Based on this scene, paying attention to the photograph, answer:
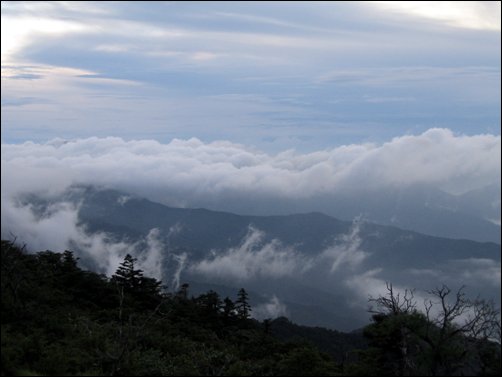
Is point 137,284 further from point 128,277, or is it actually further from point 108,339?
point 108,339

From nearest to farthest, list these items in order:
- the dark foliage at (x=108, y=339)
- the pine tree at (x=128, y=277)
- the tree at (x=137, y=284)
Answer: the dark foliage at (x=108, y=339), the tree at (x=137, y=284), the pine tree at (x=128, y=277)

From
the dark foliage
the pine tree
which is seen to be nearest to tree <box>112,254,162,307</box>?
the pine tree

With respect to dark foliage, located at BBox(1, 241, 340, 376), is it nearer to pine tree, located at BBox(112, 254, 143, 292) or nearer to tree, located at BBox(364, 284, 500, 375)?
pine tree, located at BBox(112, 254, 143, 292)

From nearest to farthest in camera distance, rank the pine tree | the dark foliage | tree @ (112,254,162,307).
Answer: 1. the dark foliage
2. tree @ (112,254,162,307)
3. the pine tree

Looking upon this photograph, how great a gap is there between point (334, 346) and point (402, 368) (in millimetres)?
93608

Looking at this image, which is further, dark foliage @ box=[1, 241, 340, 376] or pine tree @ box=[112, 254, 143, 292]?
pine tree @ box=[112, 254, 143, 292]

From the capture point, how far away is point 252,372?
2542cm

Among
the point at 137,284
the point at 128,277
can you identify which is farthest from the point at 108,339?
the point at 128,277

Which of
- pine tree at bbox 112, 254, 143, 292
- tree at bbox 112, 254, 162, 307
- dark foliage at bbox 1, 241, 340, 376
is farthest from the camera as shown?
pine tree at bbox 112, 254, 143, 292

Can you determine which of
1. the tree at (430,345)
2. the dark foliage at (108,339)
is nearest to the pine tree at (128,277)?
the dark foliage at (108,339)

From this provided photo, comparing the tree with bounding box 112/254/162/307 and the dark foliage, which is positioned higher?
the tree with bounding box 112/254/162/307

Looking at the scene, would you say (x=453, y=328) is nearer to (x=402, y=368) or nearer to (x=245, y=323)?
(x=402, y=368)

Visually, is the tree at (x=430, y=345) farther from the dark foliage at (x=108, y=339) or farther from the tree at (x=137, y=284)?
the tree at (x=137, y=284)

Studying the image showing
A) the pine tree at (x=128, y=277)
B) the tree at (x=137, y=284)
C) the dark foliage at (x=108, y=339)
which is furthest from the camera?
the pine tree at (x=128, y=277)
